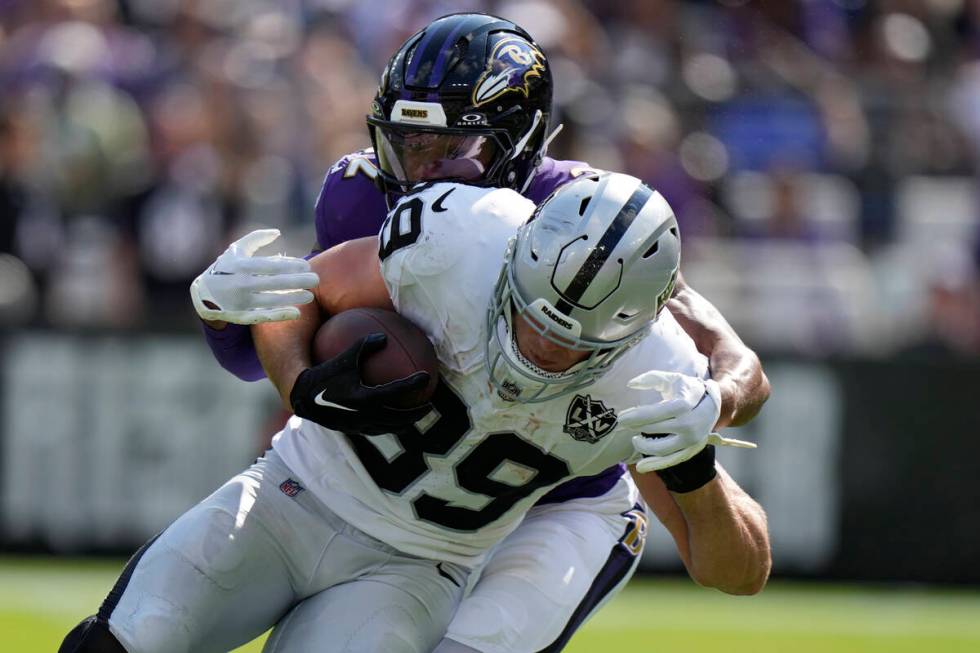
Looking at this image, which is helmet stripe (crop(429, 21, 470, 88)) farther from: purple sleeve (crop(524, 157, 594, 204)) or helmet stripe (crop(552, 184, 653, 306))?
helmet stripe (crop(552, 184, 653, 306))

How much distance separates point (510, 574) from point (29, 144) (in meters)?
5.80

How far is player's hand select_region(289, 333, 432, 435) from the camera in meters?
3.40

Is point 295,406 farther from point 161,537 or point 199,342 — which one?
point 199,342

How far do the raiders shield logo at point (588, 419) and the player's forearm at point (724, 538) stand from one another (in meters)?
0.23

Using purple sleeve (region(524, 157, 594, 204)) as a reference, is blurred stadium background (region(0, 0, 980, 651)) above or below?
below

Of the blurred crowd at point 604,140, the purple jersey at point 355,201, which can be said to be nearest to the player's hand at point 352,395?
the purple jersey at point 355,201

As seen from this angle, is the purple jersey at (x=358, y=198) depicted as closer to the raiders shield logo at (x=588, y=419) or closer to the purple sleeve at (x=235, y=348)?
the purple sleeve at (x=235, y=348)

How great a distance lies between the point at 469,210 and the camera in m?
3.64

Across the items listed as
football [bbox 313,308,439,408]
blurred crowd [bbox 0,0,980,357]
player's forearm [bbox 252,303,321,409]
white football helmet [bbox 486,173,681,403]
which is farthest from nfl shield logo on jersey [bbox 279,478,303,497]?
blurred crowd [bbox 0,0,980,357]

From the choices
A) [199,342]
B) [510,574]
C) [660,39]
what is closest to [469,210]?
[510,574]

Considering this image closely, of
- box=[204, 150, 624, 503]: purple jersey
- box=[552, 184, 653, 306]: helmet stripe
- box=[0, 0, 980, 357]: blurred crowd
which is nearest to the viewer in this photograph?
box=[552, 184, 653, 306]: helmet stripe

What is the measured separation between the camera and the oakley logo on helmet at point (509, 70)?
4.08m

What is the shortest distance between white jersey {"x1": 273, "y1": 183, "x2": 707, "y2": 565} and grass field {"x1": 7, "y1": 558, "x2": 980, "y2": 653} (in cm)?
279

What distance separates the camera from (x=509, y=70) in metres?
4.15
